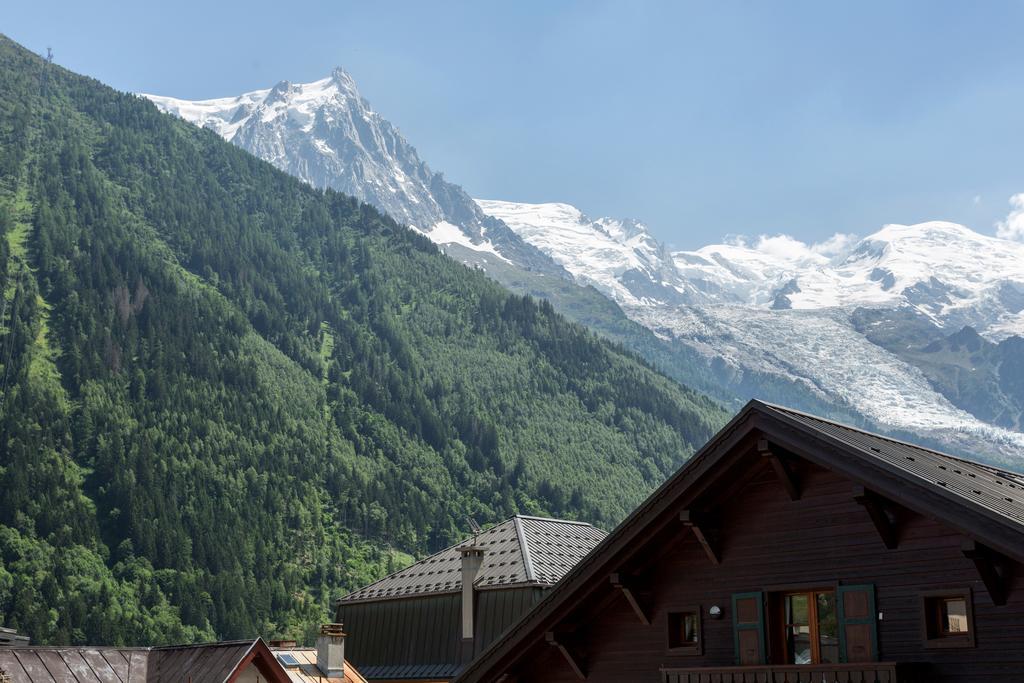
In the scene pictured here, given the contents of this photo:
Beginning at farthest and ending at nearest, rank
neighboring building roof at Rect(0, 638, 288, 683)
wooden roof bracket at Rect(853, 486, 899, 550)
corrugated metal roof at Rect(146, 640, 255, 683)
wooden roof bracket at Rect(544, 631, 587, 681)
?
corrugated metal roof at Rect(146, 640, 255, 683)
neighboring building roof at Rect(0, 638, 288, 683)
wooden roof bracket at Rect(544, 631, 587, 681)
wooden roof bracket at Rect(853, 486, 899, 550)

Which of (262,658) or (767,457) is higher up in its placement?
(767,457)

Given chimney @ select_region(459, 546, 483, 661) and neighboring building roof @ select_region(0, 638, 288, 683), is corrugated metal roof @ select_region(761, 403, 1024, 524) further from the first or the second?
chimney @ select_region(459, 546, 483, 661)

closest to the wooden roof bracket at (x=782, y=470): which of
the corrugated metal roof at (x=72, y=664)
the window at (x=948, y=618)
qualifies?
the window at (x=948, y=618)

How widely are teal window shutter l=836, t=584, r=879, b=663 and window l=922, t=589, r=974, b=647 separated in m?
1.04

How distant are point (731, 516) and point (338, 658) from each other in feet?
89.3

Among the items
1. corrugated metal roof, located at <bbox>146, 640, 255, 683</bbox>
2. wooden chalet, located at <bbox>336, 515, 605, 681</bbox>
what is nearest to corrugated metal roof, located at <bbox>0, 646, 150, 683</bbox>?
corrugated metal roof, located at <bbox>146, 640, 255, 683</bbox>

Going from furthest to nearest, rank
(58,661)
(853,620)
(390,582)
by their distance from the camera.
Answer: (390,582) → (58,661) → (853,620)

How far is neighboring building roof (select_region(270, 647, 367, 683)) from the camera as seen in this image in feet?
163

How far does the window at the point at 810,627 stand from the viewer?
1032 inches

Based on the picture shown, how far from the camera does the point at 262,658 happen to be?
39250 mm

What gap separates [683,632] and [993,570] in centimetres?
721

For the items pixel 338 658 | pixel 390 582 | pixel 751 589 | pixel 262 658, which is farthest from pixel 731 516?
pixel 390 582

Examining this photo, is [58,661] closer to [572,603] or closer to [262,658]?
[262,658]

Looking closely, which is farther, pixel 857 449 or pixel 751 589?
pixel 751 589
